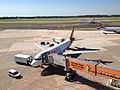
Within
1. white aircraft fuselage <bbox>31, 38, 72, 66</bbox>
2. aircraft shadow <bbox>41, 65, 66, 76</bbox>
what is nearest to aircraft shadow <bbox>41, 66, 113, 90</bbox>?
aircraft shadow <bbox>41, 65, 66, 76</bbox>

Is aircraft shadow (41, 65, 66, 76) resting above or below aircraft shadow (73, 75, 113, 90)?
below

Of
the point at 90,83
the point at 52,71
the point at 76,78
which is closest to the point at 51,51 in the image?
the point at 52,71

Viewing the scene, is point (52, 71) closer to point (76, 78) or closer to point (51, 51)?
point (51, 51)

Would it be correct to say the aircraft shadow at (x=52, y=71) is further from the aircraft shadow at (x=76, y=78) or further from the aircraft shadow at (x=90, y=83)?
the aircraft shadow at (x=90, y=83)

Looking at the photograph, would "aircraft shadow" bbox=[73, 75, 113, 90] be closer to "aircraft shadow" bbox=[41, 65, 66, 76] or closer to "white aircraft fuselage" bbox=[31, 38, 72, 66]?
"aircraft shadow" bbox=[41, 65, 66, 76]

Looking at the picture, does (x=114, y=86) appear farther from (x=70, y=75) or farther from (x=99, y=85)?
(x=70, y=75)

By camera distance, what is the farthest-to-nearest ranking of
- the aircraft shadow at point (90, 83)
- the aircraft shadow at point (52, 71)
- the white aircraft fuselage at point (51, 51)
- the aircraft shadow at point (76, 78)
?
the white aircraft fuselage at point (51, 51) < the aircraft shadow at point (52, 71) < the aircraft shadow at point (76, 78) < the aircraft shadow at point (90, 83)

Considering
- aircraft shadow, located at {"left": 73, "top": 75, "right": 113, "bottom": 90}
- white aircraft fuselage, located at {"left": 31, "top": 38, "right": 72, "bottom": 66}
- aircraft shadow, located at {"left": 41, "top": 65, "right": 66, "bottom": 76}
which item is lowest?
aircraft shadow, located at {"left": 41, "top": 65, "right": 66, "bottom": 76}

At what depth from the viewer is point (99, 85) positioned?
34.8m

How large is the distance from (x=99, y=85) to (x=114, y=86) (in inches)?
99.3

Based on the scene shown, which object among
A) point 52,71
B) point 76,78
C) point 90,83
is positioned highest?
point 90,83

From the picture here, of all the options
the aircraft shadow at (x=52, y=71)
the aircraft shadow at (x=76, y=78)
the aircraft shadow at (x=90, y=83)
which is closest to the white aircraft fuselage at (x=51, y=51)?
the aircraft shadow at (x=52, y=71)

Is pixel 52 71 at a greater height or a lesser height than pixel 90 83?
lesser

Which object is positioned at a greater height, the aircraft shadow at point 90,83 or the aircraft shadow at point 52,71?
the aircraft shadow at point 90,83
